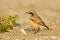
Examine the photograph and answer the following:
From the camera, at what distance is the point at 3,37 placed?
13.5 m

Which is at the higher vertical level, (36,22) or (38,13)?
(36,22)

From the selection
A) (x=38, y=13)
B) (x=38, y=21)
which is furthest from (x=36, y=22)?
(x=38, y=13)

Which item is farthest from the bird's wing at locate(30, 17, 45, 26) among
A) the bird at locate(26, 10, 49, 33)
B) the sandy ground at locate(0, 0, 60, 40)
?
the sandy ground at locate(0, 0, 60, 40)

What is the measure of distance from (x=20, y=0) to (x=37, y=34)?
6.46 m

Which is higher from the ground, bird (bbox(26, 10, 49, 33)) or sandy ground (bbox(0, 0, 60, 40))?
bird (bbox(26, 10, 49, 33))

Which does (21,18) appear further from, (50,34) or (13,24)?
(50,34)

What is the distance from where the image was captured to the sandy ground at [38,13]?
13492 mm

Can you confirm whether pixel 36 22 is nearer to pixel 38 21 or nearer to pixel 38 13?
pixel 38 21

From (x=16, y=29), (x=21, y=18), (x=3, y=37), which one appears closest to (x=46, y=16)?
(x=21, y=18)

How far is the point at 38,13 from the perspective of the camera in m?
17.4

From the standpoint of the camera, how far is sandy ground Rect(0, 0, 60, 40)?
13492 mm

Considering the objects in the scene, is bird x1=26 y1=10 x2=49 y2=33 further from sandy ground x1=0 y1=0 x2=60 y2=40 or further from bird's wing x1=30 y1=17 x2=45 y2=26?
sandy ground x1=0 y1=0 x2=60 y2=40

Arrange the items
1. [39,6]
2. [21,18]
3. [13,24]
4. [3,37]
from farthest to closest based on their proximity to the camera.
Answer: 1. [39,6]
2. [21,18]
3. [13,24]
4. [3,37]

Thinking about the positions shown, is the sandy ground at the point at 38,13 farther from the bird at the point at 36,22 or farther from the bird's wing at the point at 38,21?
the bird's wing at the point at 38,21
